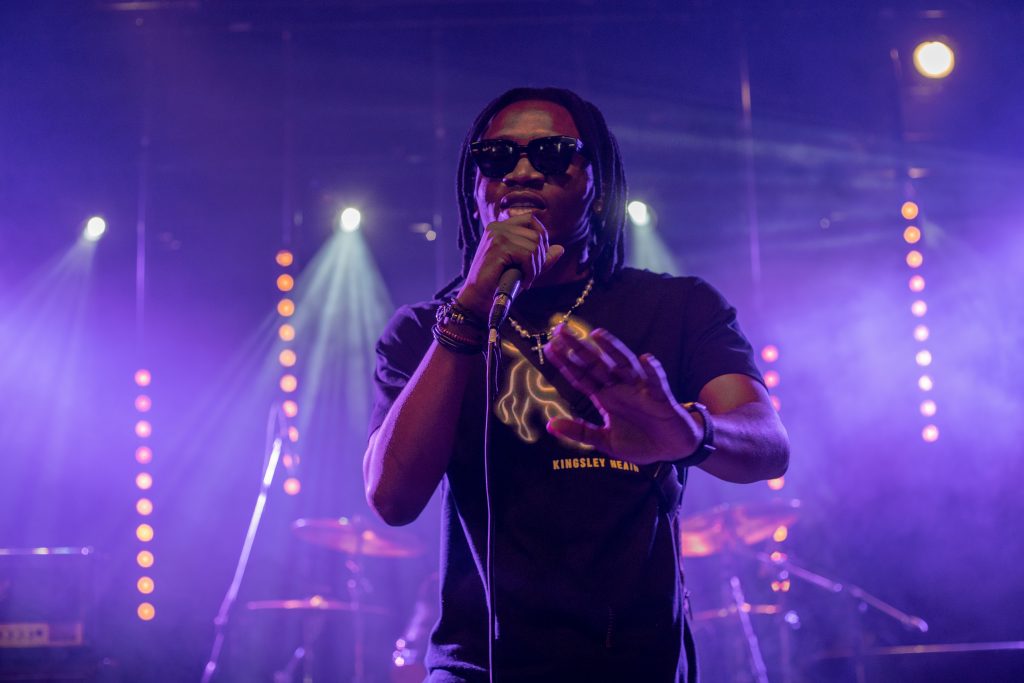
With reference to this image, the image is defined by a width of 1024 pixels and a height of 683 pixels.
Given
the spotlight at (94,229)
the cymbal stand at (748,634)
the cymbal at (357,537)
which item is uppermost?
the spotlight at (94,229)

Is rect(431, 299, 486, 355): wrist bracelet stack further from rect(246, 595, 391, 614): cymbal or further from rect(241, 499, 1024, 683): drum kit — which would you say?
rect(246, 595, 391, 614): cymbal

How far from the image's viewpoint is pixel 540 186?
228 centimetres

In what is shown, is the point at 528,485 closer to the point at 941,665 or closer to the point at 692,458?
the point at 692,458

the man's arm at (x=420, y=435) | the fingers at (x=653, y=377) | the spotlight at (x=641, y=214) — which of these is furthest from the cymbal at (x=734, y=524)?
the fingers at (x=653, y=377)

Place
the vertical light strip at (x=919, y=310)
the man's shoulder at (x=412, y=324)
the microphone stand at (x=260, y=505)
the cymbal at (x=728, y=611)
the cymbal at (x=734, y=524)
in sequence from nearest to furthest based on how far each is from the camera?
1. the man's shoulder at (x=412, y=324)
2. the cymbal at (x=734, y=524)
3. the cymbal at (x=728, y=611)
4. the microphone stand at (x=260, y=505)
5. the vertical light strip at (x=919, y=310)

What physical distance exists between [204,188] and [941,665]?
21.2ft

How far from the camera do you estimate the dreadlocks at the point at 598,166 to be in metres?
2.44

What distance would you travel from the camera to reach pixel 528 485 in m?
1.97

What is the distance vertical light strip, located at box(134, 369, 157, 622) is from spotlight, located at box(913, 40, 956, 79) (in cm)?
671

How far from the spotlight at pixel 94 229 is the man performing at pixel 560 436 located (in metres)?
6.09

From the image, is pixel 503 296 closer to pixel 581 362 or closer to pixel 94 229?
pixel 581 362

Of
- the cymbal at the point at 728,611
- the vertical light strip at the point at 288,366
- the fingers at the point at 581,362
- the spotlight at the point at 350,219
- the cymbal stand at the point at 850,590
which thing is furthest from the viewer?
the spotlight at the point at 350,219

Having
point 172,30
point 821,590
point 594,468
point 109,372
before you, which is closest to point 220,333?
point 109,372

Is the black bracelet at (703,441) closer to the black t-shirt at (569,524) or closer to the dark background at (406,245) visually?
the black t-shirt at (569,524)
